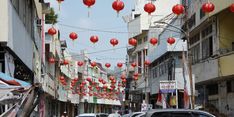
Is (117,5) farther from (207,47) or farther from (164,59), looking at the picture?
(164,59)

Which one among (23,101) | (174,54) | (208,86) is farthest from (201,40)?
(23,101)

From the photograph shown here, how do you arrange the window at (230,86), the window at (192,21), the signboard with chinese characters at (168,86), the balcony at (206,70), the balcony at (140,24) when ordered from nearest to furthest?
1. the signboard with chinese characters at (168,86)
2. the balcony at (206,70)
3. the window at (230,86)
4. the window at (192,21)
5. the balcony at (140,24)

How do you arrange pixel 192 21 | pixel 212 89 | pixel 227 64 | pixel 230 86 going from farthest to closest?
pixel 192 21
pixel 212 89
pixel 230 86
pixel 227 64

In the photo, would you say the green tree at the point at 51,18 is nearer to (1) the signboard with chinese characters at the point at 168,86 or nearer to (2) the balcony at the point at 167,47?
(2) the balcony at the point at 167,47

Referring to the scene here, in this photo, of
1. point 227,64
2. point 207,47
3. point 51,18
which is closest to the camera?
point 227,64

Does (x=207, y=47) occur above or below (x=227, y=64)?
above

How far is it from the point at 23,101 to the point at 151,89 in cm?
4824

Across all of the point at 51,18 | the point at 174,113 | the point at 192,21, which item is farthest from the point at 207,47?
the point at 51,18

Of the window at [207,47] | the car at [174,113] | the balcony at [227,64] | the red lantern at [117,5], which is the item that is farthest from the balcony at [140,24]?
the car at [174,113]

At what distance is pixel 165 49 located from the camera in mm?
48344

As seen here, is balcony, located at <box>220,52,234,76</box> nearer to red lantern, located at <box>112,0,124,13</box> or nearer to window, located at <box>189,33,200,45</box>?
window, located at <box>189,33,200,45</box>

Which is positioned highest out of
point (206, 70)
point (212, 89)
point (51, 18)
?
point (51, 18)

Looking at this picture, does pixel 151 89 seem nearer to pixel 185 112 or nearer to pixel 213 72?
pixel 213 72

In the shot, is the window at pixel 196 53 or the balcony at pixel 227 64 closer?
the balcony at pixel 227 64
